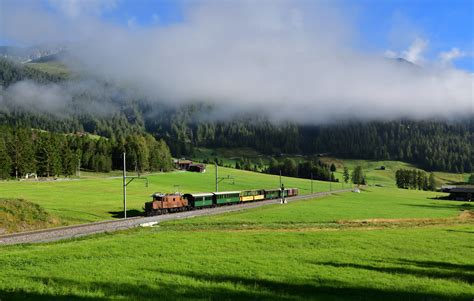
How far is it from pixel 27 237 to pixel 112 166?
141457mm

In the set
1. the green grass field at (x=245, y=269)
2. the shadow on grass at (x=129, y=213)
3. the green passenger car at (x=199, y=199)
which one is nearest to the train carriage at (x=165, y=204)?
the green passenger car at (x=199, y=199)

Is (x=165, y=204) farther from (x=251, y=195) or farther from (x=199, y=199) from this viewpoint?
(x=251, y=195)

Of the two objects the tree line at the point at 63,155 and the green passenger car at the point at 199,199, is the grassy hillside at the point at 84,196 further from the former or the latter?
the tree line at the point at 63,155

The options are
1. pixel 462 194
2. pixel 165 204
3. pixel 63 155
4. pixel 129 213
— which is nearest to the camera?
pixel 129 213

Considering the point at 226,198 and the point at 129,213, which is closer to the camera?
the point at 129,213

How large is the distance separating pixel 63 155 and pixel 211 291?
449 feet

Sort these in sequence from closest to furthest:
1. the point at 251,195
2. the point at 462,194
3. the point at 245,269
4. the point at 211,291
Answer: the point at 211,291
the point at 245,269
the point at 251,195
the point at 462,194

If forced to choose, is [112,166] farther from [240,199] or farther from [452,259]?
[452,259]

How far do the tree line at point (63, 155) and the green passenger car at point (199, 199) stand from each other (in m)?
62.8

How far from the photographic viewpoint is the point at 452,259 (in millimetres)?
32406

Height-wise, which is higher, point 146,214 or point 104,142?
point 104,142

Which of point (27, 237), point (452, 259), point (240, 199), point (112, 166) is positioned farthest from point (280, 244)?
point (112, 166)

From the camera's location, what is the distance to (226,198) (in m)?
101

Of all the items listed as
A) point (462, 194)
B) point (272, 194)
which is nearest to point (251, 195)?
point (272, 194)
